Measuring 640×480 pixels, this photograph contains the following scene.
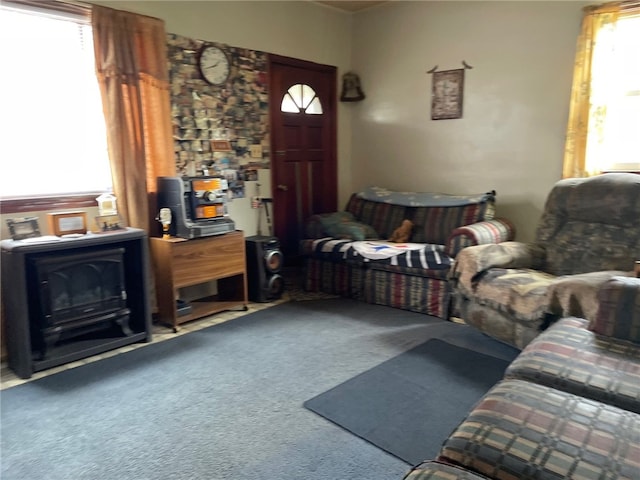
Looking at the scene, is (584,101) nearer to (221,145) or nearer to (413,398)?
(413,398)

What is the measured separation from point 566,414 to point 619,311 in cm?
73

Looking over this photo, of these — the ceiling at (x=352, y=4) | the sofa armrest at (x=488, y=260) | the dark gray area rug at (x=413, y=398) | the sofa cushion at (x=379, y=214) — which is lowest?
the dark gray area rug at (x=413, y=398)

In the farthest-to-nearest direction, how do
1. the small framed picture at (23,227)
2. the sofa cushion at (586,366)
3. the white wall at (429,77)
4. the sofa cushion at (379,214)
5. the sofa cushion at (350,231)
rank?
the sofa cushion at (379,214) → the sofa cushion at (350,231) → the white wall at (429,77) → the small framed picture at (23,227) → the sofa cushion at (586,366)

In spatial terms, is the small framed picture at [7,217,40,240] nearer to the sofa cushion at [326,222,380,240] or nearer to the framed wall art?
the sofa cushion at [326,222,380,240]

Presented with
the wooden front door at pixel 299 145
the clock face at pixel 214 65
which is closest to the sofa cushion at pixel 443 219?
the wooden front door at pixel 299 145

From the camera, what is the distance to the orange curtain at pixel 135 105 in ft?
10.0

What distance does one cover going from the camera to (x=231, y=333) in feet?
10.6

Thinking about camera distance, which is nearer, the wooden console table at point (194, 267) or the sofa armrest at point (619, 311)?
the sofa armrest at point (619, 311)

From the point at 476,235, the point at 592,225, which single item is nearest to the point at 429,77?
the point at 476,235

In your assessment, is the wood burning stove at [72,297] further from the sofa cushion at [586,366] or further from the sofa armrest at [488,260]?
the sofa cushion at [586,366]

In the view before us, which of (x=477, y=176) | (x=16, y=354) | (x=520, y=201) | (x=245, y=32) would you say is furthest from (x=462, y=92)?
(x=16, y=354)

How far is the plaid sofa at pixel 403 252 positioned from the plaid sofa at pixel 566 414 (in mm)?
1561

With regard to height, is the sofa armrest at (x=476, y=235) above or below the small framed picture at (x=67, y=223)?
below

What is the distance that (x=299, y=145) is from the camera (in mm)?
4594
